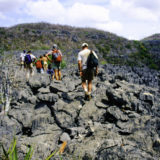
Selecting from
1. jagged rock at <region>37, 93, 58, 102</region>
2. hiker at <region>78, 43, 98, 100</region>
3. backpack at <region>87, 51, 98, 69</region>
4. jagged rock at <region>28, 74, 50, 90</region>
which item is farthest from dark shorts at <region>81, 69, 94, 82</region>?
jagged rock at <region>28, 74, 50, 90</region>

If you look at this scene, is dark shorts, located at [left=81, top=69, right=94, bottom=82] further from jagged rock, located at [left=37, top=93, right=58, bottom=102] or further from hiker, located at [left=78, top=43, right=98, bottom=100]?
jagged rock, located at [left=37, top=93, right=58, bottom=102]

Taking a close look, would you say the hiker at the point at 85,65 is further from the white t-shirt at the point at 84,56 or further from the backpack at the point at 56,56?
the backpack at the point at 56,56

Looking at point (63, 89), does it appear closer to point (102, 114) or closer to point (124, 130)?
point (102, 114)

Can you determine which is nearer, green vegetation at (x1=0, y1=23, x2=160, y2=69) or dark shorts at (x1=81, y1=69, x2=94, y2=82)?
dark shorts at (x1=81, y1=69, x2=94, y2=82)

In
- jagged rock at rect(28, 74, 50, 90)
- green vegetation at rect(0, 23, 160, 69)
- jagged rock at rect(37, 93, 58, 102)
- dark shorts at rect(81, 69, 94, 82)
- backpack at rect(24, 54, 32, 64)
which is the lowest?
jagged rock at rect(37, 93, 58, 102)

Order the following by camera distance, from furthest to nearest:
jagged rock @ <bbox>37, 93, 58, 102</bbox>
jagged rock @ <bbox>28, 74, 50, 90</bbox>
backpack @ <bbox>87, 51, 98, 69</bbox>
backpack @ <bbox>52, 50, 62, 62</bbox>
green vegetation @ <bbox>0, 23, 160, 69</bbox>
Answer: green vegetation @ <bbox>0, 23, 160, 69</bbox> → backpack @ <bbox>52, 50, 62, 62</bbox> → jagged rock @ <bbox>28, 74, 50, 90</bbox> → jagged rock @ <bbox>37, 93, 58, 102</bbox> → backpack @ <bbox>87, 51, 98, 69</bbox>

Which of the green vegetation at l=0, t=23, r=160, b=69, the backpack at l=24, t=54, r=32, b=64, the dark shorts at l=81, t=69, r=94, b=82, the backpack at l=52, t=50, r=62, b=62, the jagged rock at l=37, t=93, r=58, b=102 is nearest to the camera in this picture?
the jagged rock at l=37, t=93, r=58, b=102

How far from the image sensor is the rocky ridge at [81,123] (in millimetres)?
3658

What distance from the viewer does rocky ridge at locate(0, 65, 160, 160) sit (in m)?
3.66

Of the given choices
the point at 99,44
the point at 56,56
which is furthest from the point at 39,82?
the point at 99,44

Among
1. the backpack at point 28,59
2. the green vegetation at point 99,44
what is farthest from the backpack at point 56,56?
the green vegetation at point 99,44

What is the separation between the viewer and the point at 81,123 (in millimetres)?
5758

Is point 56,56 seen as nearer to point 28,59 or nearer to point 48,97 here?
point 28,59

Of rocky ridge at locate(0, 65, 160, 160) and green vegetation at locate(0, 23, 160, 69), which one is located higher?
green vegetation at locate(0, 23, 160, 69)
